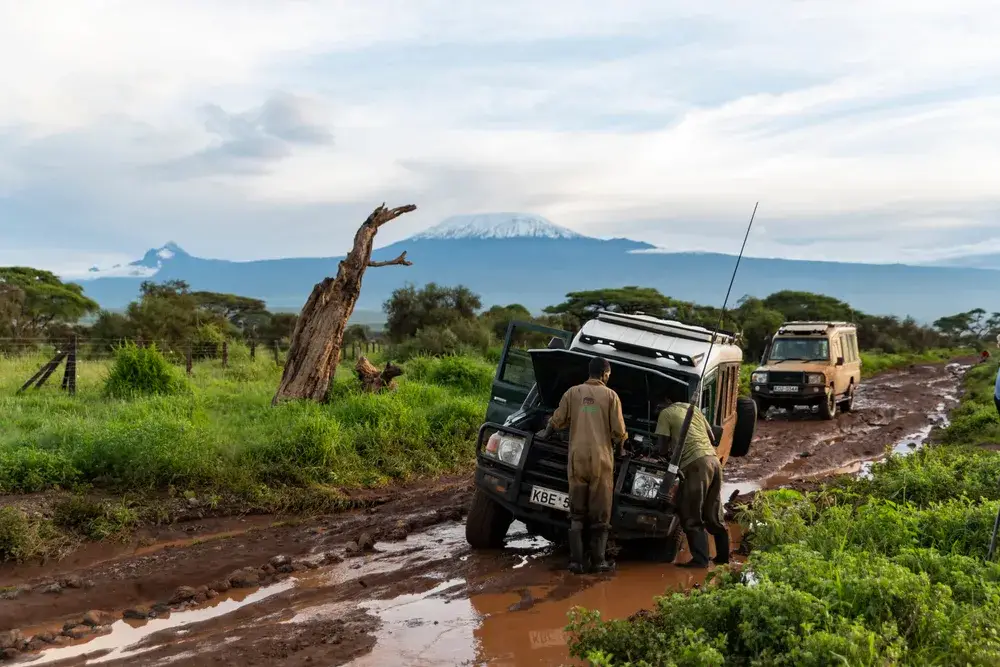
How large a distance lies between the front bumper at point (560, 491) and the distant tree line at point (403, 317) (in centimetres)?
277

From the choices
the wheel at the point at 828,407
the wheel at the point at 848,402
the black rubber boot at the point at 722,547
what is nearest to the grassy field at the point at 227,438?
the black rubber boot at the point at 722,547

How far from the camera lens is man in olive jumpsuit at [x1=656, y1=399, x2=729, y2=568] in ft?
22.6

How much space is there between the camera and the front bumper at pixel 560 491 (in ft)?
22.0

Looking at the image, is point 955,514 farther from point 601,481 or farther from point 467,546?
point 467,546

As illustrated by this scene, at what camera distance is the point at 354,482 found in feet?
32.8

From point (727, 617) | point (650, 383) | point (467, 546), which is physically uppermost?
point (650, 383)

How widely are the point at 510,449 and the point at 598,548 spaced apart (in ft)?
3.72

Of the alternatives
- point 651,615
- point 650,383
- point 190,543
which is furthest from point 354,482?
point 651,615

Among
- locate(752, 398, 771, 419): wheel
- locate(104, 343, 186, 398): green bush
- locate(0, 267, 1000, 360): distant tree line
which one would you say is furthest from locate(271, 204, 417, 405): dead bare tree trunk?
locate(752, 398, 771, 419): wheel

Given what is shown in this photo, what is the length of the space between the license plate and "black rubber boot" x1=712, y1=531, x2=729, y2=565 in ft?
4.74

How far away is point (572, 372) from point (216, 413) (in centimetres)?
661

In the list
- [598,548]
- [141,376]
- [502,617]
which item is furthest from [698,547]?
[141,376]

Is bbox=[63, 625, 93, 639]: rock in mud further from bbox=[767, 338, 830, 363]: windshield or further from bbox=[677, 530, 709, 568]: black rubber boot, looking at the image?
bbox=[767, 338, 830, 363]: windshield

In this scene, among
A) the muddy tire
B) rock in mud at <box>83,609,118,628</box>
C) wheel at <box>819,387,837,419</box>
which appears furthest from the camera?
wheel at <box>819,387,837,419</box>
